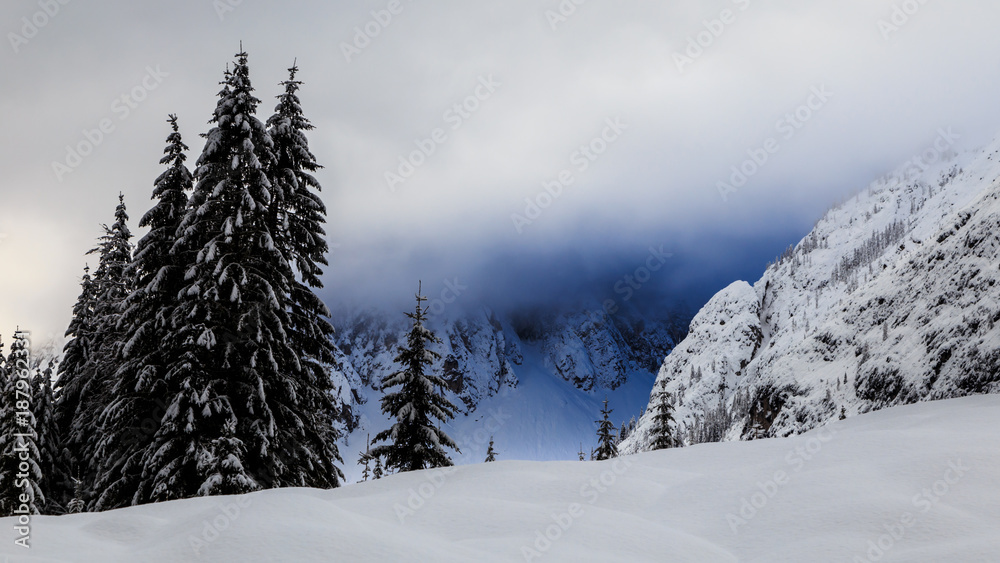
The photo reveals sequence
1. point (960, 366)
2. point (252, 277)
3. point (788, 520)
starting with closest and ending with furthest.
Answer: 1. point (788, 520)
2. point (252, 277)
3. point (960, 366)

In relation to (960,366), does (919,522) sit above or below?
below

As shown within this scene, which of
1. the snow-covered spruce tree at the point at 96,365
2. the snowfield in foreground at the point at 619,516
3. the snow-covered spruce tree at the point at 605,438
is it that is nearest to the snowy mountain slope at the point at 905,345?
the snow-covered spruce tree at the point at 605,438

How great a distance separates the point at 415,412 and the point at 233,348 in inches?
313

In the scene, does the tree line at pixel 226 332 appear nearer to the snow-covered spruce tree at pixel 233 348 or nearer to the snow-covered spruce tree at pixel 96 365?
the snow-covered spruce tree at pixel 233 348

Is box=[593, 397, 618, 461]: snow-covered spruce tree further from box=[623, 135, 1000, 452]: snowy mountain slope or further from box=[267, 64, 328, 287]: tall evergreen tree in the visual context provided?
box=[267, 64, 328, 287]: tall evergreen tree

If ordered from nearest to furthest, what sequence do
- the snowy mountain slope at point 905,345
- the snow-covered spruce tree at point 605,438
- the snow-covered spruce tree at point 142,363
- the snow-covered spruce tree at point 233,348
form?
the snow-covered spruce tree at point 233,348 → the snow-covered spruce tree at point 142,363 → the snowy mountain slope at point 905,345 → the snow-covered spruce tree at point 605,438

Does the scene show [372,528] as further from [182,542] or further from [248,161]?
[248,161]

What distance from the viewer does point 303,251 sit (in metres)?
18.1

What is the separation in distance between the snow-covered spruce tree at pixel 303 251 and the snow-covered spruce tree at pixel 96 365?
8.89m

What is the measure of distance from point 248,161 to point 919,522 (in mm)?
15286

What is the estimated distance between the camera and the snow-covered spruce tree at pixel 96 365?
911 inches

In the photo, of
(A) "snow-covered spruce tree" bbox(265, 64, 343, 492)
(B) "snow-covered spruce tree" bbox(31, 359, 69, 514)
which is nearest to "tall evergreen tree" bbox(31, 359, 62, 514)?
(B) "snow-covered spruce tree" bbox(31, 359, 69, 514)

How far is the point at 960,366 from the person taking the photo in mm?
17250

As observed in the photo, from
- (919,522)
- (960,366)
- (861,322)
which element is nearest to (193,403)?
(919,522)
